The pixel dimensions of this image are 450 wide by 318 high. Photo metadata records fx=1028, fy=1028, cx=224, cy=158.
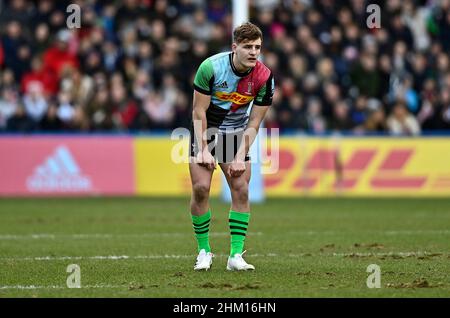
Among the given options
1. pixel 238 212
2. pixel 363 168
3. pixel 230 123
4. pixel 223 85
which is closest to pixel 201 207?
pixel 238 212

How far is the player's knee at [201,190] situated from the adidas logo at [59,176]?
11.7 meters

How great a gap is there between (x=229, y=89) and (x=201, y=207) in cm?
122

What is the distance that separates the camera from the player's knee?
1000cm

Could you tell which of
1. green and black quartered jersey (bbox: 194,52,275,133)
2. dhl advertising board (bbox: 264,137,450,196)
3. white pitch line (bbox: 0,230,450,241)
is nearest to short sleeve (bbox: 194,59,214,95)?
green and black quartered jersey (bbox: 194,52,275,133)

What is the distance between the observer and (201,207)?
10.2 m

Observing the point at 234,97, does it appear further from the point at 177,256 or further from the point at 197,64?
the point at 197,64

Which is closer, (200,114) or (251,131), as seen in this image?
(200,114)

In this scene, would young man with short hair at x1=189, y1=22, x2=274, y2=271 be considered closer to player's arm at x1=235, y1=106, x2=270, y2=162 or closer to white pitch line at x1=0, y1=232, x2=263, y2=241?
player's arm at x1=235, y1=106, x2=270, y2=162

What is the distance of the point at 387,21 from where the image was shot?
84.5ft

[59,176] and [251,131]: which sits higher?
[251,131]

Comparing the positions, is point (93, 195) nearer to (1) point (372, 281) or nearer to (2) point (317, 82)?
(2) point (317, 82)

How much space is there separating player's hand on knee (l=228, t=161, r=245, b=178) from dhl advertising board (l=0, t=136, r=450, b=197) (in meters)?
11.8
